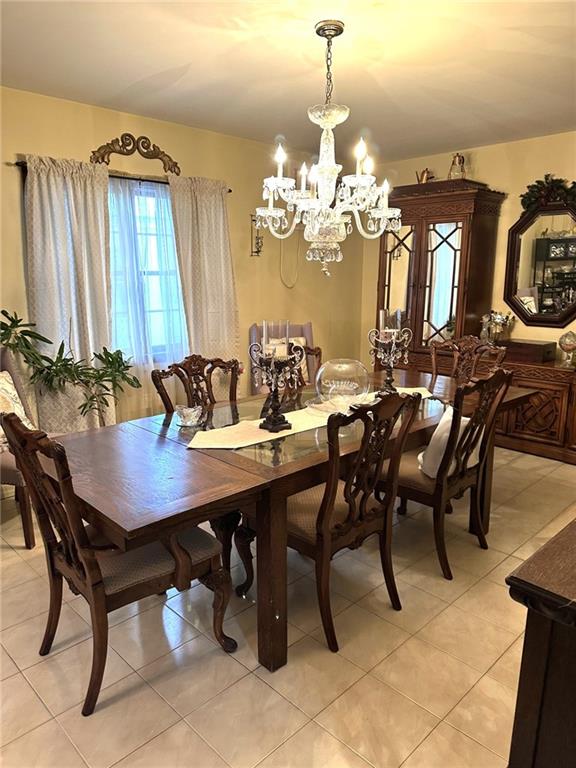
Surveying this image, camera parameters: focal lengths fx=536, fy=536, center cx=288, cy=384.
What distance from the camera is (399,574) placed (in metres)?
2.66

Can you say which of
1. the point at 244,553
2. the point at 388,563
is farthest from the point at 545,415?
the point at 244,553

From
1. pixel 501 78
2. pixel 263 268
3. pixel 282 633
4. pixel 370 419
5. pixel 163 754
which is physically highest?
pixel 501 78

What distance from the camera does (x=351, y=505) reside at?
2.12m

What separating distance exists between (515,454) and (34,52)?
4.23 metres

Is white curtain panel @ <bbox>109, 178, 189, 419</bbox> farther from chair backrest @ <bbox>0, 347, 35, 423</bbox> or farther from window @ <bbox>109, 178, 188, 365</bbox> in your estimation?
chair backrest @ <bbox>0, 347, 35, 423</bbox>

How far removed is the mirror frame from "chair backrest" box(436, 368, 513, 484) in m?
2.11

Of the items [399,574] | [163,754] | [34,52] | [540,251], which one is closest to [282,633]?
[163,754]

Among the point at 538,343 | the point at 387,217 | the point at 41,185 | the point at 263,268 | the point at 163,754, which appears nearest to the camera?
the point at 163,754

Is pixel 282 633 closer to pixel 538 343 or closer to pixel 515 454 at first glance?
→ pixel 515 454

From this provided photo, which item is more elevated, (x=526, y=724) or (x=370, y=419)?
(x=370, y=419)

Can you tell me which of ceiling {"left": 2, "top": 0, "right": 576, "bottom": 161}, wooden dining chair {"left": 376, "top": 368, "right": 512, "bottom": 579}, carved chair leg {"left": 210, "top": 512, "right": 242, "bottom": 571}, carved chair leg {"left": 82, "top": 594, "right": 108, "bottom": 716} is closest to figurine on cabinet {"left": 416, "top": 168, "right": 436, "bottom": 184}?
ceiling {"left": 2, "top": 0, "right": 576, "bottom": 161}

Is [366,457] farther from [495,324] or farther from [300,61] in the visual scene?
[495,324]

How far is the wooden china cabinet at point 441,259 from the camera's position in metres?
4.47

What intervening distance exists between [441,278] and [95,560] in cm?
386
